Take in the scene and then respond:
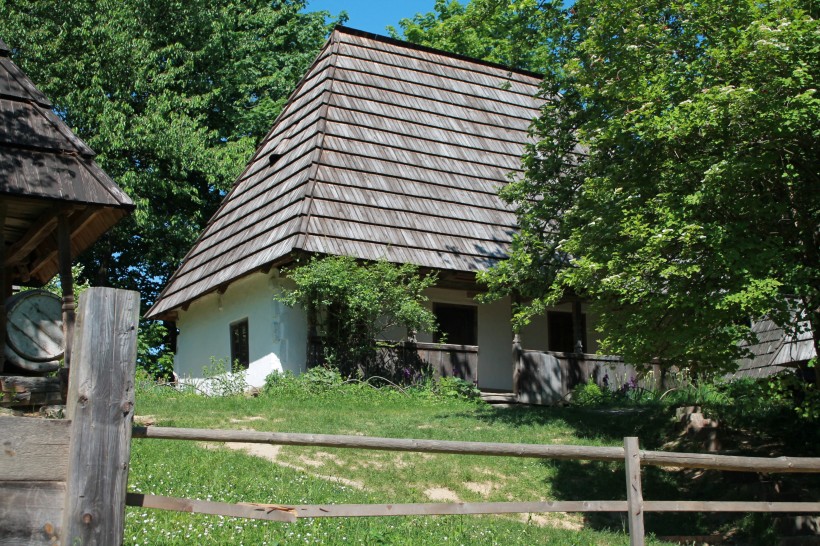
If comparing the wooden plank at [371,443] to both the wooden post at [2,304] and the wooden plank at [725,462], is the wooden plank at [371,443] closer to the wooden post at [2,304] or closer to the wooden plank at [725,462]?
the wooden plank at [725,462]

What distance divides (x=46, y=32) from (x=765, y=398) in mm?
20515

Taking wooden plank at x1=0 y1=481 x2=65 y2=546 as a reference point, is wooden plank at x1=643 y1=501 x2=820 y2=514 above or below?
below

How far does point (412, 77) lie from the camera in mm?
21828

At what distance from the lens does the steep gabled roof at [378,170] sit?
57.4 ft

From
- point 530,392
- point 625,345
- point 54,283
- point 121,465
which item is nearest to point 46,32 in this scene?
point 54,283

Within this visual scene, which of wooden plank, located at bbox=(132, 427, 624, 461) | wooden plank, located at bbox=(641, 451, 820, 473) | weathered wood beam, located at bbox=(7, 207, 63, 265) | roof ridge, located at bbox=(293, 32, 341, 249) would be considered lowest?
wooden plank, located at bbox=(641, 451, 820, 473)

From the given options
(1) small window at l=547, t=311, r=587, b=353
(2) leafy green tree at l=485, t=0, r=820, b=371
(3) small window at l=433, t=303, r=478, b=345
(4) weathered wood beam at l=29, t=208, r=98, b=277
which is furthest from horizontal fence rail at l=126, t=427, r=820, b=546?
(1) small window at l=547, t=311, r=587, b=353

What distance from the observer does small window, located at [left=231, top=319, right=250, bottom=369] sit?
18703 millimetres

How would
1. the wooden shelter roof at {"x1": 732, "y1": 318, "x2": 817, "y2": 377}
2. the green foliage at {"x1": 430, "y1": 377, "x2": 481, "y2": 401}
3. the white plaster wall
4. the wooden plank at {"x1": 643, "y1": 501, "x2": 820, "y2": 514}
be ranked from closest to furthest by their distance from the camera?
the wooden plank at {"x1": 643, "y1": 501, "x2": 820, "y2": 514}
the green foliage at {"x1": 430, "y1": 377, "x2": 481, "y2": 401}
the white plaster wall
the wooden shelter roof at {"x1": 732, "y1": 318, "x2": 817, "y2": 377}

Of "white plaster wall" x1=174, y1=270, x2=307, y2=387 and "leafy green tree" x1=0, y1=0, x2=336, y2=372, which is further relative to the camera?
"leafy green tree" x1=0, y1=0, x2=336, y2=372

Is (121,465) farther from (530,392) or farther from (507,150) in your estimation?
(507,150)

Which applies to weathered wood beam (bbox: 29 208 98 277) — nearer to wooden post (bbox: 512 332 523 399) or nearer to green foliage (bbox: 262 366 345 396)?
green foliage (bbox: 262 366 345 396)

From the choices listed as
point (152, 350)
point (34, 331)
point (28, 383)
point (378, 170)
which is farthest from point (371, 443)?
point (152, 350)

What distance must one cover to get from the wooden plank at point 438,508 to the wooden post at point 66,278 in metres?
5.49
